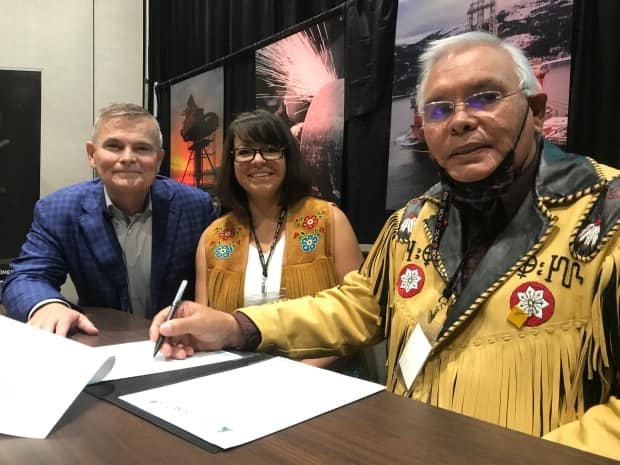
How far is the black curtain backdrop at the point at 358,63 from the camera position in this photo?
5.71 ft

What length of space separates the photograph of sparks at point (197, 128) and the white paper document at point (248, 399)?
277 centimetres

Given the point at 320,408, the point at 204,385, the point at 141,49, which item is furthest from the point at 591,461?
the point at 141,49

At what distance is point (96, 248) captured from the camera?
1967mm

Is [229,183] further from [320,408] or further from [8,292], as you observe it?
[320,408]

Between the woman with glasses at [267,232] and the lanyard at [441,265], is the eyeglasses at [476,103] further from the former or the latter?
the woman with glasses at [267,232]

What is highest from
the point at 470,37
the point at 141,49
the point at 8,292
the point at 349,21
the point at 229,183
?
the point at 141,49

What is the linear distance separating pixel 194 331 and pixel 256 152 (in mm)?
1098

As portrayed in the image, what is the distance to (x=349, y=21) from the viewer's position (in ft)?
8.46

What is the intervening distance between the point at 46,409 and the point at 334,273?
1.33 m

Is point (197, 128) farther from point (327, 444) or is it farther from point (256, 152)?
point (327, 444)

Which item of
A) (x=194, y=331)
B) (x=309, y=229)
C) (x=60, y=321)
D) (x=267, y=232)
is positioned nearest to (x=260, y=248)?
(x=267, y=232)

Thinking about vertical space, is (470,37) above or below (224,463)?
above

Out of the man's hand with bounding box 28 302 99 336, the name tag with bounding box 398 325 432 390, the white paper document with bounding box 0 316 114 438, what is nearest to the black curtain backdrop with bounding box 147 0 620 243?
the name tag with bounding box 398 325 432 390

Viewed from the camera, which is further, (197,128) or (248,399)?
(197,128)
